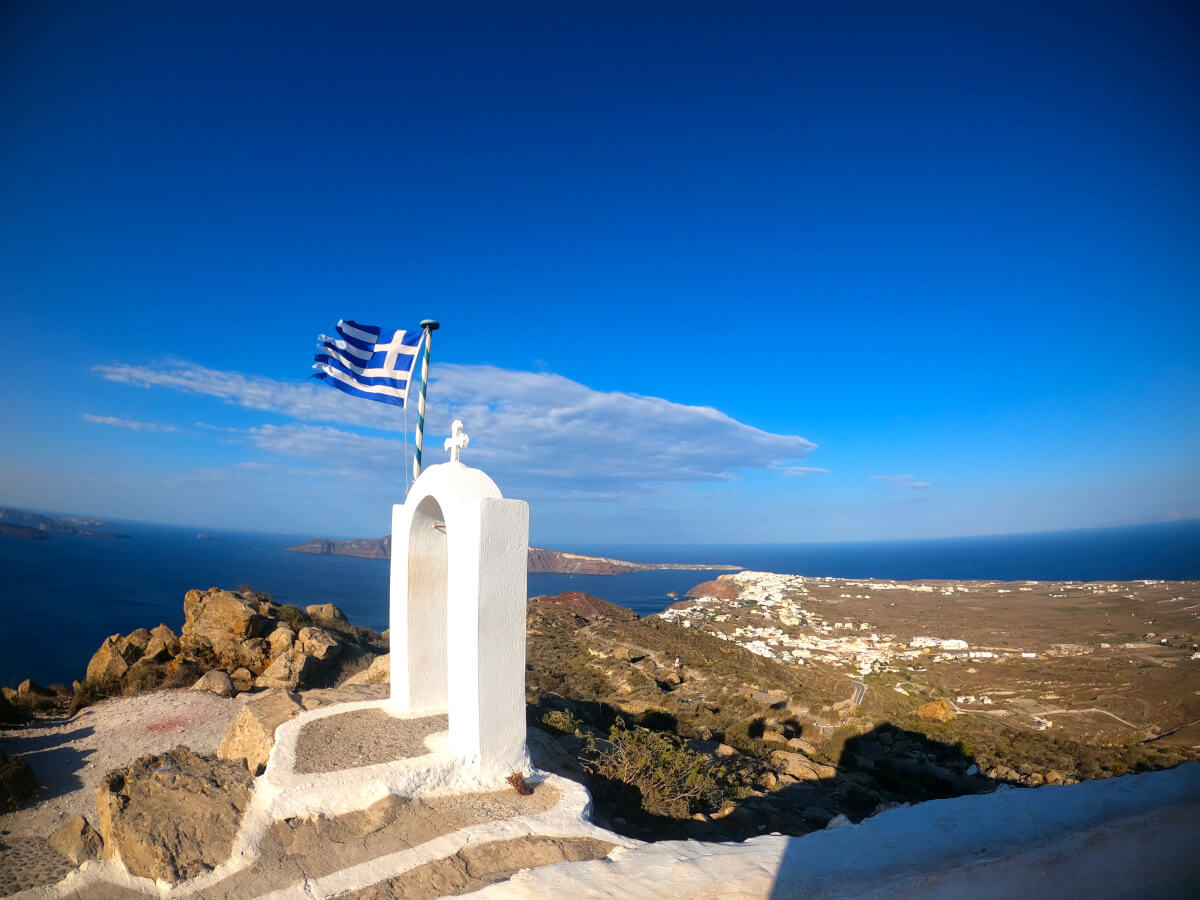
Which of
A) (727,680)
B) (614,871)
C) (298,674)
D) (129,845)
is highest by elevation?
(614,871)

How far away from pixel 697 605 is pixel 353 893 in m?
46.2

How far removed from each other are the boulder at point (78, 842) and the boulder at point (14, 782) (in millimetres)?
3125

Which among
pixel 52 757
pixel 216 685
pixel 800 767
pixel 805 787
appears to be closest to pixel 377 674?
pixel 216 685

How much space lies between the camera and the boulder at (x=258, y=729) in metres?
7.70

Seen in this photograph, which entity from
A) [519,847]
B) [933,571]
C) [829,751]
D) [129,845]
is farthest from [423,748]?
[933,571]

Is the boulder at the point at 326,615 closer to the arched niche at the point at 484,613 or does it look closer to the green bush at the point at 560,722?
the green bush at the point at 560,722

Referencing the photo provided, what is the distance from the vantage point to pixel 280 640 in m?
14.0

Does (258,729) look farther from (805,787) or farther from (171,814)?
(805,787)

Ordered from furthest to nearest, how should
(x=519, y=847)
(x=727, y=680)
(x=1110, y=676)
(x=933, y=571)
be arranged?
(x=933, y=571)
(x=1110, y=676)
(x=727, y=680)
(x=519, y=847)

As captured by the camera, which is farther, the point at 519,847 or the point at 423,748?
the point at 423,748

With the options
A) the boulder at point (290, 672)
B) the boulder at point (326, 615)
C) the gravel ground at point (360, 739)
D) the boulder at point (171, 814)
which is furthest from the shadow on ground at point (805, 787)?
the boulder at point (326, 615)

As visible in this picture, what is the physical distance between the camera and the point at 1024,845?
294 cm

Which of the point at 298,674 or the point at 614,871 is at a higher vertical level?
the point at 614,871

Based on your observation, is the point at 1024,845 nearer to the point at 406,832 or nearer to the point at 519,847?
the point at 519,847
